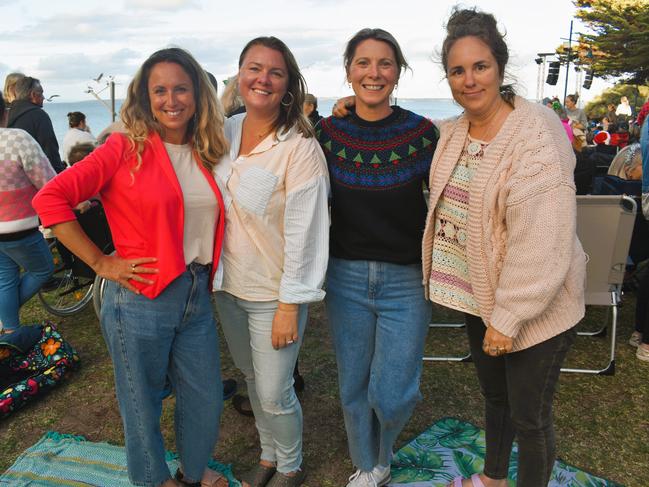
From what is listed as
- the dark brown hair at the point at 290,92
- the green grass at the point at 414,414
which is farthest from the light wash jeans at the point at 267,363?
the dark brown hair at the point at 290,92

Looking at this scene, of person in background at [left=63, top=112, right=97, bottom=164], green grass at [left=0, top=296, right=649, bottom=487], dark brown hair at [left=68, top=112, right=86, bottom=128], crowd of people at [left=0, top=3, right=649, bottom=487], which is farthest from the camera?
dark brown hair at [left=68, top=112, right=86, bottom=128]

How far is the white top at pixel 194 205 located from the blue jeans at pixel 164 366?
0.09 m

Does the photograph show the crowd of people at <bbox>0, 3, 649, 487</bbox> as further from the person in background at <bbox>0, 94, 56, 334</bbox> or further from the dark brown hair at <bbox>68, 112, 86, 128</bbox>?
the dark brown hair at <bbox>68, 112, 86, 128</bbox>

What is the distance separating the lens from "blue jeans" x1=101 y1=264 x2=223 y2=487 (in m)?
1.99

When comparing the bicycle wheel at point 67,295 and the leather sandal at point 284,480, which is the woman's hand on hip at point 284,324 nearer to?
the leather sandal at point 284,480

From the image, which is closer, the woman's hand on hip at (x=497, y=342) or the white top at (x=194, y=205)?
the woman's hand on hip at (x=497, y=342)

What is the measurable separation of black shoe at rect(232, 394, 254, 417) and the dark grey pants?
1.34 m

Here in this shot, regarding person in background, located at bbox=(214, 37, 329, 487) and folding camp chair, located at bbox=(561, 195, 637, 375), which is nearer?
person in background, located at bbox=(214, 37, 329, 487)

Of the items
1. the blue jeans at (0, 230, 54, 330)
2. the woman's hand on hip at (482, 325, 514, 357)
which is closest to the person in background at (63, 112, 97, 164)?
the blue jeans at (0, 230, 54, 330)

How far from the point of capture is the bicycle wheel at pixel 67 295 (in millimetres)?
4418

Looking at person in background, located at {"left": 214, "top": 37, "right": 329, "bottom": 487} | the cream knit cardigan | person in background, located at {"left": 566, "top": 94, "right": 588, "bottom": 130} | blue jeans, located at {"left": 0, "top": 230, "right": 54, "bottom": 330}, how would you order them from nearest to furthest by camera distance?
the cream knit cardigan < person in background, located at {"left": 214, "top": 37, "right": 329, "bottom": 487} < blue jeans, located at {"left": 0, "top": 230, "right": 54, "bottom": 330} < person in background, located at {"left": 566, "top": 94, "right": 588, "bottom": 130}

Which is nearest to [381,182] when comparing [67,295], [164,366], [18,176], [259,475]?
[164,366]

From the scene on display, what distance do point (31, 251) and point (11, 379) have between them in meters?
0.84

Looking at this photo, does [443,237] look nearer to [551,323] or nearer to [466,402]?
[551,323]
